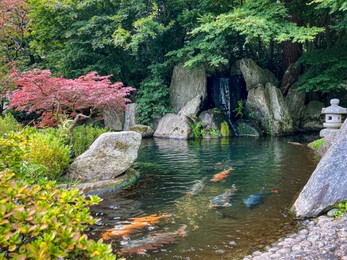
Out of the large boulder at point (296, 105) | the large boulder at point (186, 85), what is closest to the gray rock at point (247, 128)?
the large boulder at point (296, 105)

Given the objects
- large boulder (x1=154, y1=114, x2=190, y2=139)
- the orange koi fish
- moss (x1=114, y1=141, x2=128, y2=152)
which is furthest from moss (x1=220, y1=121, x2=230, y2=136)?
the orange koi fish

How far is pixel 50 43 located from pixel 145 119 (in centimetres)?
792

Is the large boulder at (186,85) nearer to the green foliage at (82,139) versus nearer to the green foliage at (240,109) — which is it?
the green foliage at (240,109)

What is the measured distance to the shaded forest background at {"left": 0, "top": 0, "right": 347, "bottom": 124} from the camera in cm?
1535

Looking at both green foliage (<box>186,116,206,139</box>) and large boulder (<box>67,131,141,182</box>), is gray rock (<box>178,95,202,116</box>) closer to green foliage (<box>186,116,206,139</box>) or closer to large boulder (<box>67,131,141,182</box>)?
green foliage (<box>186,116,206,139</box>)

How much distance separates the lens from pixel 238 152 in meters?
12.1

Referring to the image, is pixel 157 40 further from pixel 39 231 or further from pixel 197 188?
Result: pixel 39 231

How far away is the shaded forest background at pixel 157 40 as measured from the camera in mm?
15348

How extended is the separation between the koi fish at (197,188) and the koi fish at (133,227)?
1431 mm

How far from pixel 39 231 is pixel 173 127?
52.7ft

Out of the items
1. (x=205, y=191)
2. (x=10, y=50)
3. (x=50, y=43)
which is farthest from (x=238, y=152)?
(x=10, y=50)

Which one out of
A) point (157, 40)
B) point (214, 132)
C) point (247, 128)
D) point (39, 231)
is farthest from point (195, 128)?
point (39, 231)

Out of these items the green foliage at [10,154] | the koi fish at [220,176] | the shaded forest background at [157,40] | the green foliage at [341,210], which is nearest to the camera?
the green foliage at [10,154]

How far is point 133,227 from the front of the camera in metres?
5.08
